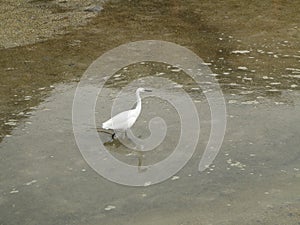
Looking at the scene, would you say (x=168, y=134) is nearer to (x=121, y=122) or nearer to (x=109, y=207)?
(x=121, y=122)

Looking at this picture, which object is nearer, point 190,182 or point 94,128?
point 190,182

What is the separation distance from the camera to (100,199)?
6.66 m

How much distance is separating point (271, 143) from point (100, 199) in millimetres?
2787

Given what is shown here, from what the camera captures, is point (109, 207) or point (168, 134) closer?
point (109, 207)

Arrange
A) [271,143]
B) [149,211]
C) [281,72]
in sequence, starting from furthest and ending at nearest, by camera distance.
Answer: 1. [281,72]
2. [271,143]
3. [149,211]

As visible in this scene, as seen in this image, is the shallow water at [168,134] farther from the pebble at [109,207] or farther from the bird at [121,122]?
the bird at [121,122]

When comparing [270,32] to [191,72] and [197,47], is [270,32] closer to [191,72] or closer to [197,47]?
[197,47]

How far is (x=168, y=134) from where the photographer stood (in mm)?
8242

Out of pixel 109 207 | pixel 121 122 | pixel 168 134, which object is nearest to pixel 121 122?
pixel 121 122

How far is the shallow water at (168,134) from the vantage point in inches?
255

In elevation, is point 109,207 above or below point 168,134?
below

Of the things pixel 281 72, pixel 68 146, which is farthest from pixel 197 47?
pixel 68 146

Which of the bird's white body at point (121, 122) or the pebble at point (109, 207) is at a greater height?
the bird's white body at point (121, 122)

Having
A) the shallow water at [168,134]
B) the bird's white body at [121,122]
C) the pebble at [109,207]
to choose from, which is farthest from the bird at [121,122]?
the pebble at [109,207]
